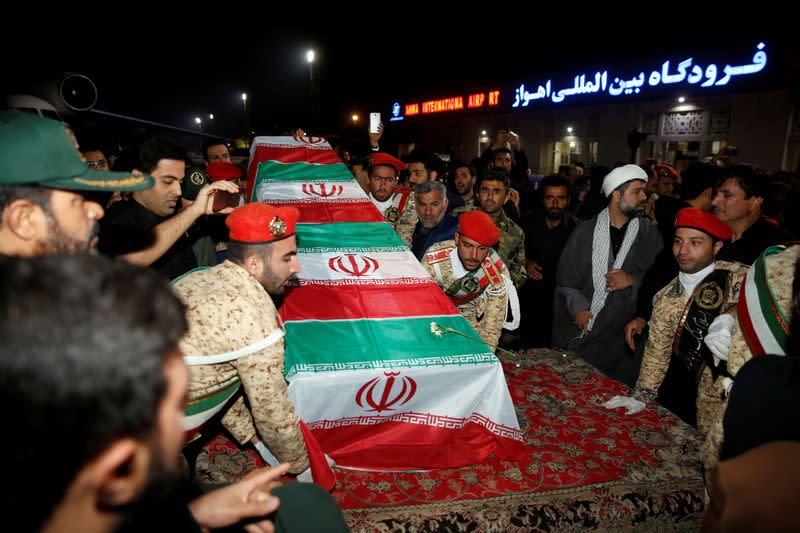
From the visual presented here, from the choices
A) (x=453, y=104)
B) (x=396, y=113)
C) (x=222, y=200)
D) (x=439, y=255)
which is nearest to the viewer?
(x=222, y=200)

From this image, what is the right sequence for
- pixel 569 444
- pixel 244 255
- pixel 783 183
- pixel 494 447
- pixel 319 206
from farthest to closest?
1. pixel 783 183
2. pixel 319 206
3. pixel 569 444
4. pixel 494 447
5. pixel 244 255

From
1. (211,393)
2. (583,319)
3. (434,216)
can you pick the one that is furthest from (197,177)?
(583,319)

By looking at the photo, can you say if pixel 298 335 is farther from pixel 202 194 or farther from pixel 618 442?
pixel 618 442

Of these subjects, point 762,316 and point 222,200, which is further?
point 222,200

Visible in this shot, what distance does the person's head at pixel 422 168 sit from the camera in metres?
4.92

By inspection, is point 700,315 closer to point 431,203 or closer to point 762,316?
point 762,316

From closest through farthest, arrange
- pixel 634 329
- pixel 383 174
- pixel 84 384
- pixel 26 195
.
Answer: pixel 84 384
pixel 26 195
pixel 634 329
pixel 383 174

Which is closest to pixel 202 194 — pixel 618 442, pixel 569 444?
pixel 569 444

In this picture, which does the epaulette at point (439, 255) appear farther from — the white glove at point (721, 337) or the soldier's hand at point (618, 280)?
the white glove at point (721, 337)

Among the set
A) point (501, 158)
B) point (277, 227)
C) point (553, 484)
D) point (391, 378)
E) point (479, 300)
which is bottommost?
point (553, 484)

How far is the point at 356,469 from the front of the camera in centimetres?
204

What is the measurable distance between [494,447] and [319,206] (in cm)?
231

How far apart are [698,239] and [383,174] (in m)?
2.63

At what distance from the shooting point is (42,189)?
1.22 meters
